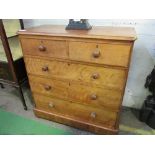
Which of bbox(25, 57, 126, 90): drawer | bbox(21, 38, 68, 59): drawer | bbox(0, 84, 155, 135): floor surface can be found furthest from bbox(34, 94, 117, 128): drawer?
bbox(21, 38, 68, 59): drawer

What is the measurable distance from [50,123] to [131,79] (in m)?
1.05

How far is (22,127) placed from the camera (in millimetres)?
1758

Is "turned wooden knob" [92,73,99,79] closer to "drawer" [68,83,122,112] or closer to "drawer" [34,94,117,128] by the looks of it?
"drawer" [68,83,122,112]

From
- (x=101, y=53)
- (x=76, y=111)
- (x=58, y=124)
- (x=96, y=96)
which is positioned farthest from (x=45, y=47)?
(x=58, y=124)

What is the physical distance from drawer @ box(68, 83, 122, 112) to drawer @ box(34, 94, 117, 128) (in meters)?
0.06

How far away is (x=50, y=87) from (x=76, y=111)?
0.36 metres

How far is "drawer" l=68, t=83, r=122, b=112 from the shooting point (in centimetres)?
135

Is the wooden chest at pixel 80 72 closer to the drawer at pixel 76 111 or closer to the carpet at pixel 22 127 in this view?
the drawer at pixel 76 111

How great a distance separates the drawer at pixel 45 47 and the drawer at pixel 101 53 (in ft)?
0.26

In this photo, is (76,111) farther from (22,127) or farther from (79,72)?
(22,127)

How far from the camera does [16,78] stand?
70.0 inches
